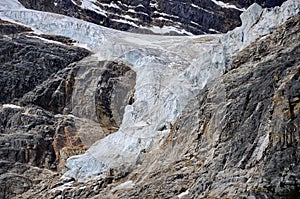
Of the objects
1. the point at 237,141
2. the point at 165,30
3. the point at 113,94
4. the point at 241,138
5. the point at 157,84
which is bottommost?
the point at 113,94

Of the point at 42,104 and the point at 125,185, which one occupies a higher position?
the point at 42,104

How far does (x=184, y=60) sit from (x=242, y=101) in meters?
21.5

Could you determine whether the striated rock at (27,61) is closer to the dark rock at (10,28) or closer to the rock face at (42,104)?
the rock face at (42,104)

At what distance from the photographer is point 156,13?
69.0 metres

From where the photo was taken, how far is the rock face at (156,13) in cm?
6419

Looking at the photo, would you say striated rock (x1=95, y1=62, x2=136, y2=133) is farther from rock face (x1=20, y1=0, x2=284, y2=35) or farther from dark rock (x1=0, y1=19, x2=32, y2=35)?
rock face (x1=20, y1=0, x2=284, y2=35)

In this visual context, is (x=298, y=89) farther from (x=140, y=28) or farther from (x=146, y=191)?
(x=140, y=28)

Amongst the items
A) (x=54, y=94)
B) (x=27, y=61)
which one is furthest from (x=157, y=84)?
(x=27, y=61)

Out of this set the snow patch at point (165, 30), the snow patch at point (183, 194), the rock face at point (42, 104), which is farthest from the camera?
the snow patch at point (165, 30)

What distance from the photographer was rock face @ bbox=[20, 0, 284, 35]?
64188 mm

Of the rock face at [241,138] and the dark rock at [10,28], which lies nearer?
the rock face at [241,138]

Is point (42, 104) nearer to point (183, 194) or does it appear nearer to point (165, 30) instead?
point (183, 194)

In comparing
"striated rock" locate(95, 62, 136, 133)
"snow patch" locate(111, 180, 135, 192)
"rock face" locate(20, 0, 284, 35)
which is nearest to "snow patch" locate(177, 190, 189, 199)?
"snow patch" locate(111, 180, 135, 192)

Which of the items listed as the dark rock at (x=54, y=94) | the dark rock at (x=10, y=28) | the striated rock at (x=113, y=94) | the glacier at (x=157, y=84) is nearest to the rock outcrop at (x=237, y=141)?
the glacier at (x=157, y=84)
